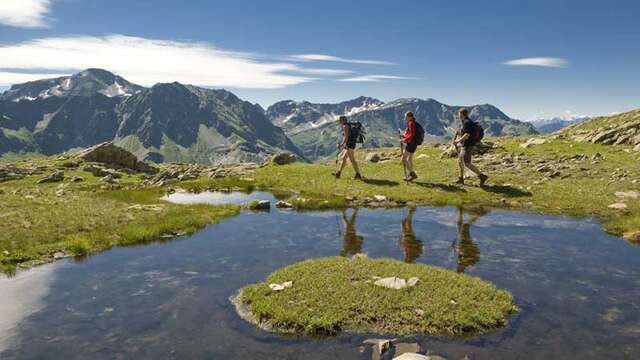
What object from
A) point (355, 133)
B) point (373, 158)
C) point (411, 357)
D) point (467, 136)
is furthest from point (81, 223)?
point (373, 158)

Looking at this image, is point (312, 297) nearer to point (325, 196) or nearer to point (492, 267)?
point (492, 267)

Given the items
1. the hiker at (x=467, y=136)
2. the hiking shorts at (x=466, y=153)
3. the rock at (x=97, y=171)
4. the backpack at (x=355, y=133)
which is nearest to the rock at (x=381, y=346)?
the hiker at (x=467, y=136)

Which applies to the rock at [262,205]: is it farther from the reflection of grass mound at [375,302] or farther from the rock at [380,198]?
the reflection of grass mound at [375,302]

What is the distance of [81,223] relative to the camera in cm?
2355

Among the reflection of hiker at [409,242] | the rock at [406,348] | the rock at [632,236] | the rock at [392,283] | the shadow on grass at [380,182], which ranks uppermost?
the rock at [632,236]

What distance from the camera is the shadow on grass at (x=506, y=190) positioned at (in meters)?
32.1

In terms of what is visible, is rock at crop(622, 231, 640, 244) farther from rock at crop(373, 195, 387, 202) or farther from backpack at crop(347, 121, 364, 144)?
backpack at crop(347, 121, 364, 144)

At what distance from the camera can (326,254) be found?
20.0 m

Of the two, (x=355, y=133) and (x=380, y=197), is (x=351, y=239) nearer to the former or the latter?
(x=380, y=197)

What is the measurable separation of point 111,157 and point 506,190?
223 ft

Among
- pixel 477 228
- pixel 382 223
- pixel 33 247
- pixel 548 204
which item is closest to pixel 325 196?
pixel 382 223

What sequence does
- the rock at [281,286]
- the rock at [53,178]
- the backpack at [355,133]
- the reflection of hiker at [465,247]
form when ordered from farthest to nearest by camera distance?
the rock at [53,178], the backpack at [355,133], the reflection of hiker at [465,247], the rock at [281,286]

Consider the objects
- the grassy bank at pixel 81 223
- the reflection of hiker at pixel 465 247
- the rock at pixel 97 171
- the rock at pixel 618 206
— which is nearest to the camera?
the reflection of hiker at pixel 465 247

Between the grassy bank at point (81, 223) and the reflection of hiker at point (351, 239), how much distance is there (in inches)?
275
